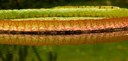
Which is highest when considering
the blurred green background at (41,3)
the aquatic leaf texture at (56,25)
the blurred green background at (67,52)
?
the aquatic leaf texture at (56,25)

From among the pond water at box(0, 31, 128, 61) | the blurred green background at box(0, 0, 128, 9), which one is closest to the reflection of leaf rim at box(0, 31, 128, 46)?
the pond water at box(0, 31, 128, 61)

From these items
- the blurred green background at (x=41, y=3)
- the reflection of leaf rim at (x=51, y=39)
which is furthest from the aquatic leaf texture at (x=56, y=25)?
the blurred green background at (x=41, y=3)

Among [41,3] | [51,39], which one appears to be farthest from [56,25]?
[41,3]

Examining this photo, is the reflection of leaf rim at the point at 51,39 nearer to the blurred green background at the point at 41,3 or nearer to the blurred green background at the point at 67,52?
the blurred green background at the point at 67,52

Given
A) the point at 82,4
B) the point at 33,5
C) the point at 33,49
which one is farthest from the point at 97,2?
the point at 33,49

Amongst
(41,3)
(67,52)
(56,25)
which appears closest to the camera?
(56,25)

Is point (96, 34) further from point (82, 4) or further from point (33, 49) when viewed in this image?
point (82, 4)

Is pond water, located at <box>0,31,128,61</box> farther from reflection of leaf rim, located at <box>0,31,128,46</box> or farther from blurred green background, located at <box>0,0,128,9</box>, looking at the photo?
blurred green background, located at <box>0,0,128,9</box>

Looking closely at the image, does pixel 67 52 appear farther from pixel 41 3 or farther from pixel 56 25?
pixel 41 3
